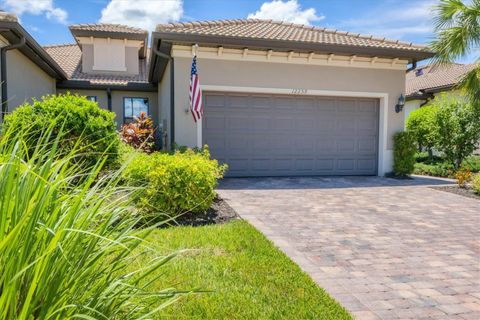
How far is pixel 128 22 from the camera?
61.6ft

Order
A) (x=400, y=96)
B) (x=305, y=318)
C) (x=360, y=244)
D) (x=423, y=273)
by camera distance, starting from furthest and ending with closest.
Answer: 1. (x=400, y=96)
2. (x=360, y=244)
3. (x=423, y=273)
4. (x=305, y=318)

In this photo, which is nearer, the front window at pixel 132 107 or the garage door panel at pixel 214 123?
the garage door panel at pixel 214 123

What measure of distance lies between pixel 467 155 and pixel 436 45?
421 cm

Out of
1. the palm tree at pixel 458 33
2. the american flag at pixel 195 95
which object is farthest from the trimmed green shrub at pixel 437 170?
the american flag at pixel 195 95

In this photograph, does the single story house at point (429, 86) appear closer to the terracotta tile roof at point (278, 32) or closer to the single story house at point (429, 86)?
the single story house at point (429, 86)

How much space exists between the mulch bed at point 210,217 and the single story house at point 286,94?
3680 millimetres

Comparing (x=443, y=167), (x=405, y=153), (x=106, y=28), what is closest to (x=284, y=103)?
(x=405, y=153)

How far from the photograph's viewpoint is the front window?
51.0 ft

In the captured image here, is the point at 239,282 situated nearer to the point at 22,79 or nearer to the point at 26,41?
the point at 26,41

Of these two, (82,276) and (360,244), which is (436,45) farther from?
(82,276)

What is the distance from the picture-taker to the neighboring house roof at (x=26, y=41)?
8.05 m

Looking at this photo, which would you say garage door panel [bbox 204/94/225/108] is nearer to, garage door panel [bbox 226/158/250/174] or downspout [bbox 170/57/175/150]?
downspout [bbox 170/57/175/150]

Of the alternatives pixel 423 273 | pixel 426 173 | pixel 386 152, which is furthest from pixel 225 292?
pixel 426 173

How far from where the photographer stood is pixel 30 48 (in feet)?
32.2
